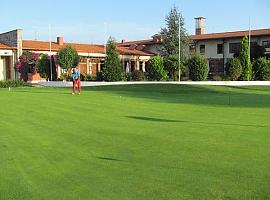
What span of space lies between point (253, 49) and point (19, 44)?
25353 mm

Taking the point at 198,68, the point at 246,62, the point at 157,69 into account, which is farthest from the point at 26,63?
the point at 246,62

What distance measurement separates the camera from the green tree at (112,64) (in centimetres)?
3725

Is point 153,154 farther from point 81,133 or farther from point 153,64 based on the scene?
point 153,64

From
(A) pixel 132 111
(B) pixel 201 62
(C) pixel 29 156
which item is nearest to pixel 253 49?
(B) pixel 201 62

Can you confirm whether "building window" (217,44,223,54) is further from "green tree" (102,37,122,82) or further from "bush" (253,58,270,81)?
"green tree" (102,37,122,82)

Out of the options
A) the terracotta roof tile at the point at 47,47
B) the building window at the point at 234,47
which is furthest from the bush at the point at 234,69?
the terracotta roof tile at the point at 47,47

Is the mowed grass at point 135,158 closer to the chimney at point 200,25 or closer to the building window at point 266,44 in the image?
the building window at point 266,44

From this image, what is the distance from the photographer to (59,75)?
44.4 meters

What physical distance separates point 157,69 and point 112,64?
3983mm

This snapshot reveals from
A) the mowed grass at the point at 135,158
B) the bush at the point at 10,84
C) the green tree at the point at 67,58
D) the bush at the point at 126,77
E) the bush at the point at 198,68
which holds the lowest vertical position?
the mowed grass at the point at 135,158

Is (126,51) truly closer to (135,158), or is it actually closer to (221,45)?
(221,45)

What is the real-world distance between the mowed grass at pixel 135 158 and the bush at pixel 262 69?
2738 cm

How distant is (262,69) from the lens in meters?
38.7

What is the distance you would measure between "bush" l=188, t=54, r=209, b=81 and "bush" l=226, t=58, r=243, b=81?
247 cm
